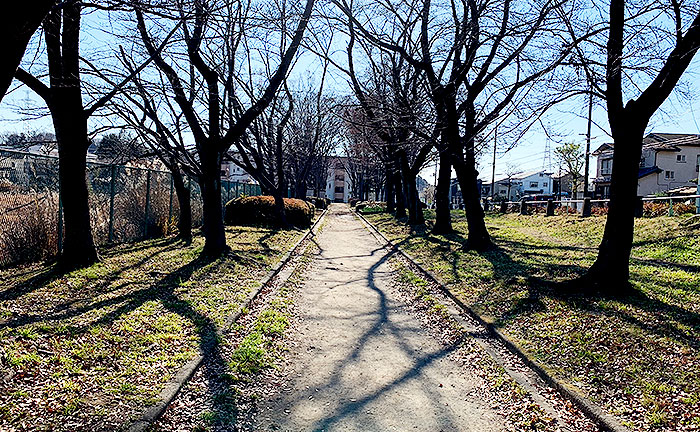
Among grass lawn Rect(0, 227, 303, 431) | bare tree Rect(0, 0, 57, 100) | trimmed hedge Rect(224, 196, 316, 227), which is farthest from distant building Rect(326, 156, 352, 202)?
bare tree Rect(0, 0, 57, 100)

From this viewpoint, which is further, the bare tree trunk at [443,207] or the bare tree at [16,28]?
the bare tree trunk at [443,207]

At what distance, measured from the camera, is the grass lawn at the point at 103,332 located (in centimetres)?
→ 361

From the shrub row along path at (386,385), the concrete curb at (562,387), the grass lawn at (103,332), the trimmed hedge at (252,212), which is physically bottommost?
the shrub row along path at (386,385)

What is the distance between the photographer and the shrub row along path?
3736 millimetres

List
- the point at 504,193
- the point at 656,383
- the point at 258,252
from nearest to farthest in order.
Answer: the point at 656,383, the point at 258,252, the point at 504,193

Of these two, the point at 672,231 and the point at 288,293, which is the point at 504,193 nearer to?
the point at 672,231

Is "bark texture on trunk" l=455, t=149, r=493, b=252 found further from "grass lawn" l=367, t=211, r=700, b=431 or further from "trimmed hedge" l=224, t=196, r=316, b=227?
"trimmed hedge" l=224, t=196, r=316, b=227

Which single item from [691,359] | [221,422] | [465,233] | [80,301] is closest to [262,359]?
[221,422]

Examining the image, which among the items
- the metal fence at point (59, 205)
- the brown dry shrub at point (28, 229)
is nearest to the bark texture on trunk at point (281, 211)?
the metal fence at point (59, 205)

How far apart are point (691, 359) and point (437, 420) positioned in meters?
2.66

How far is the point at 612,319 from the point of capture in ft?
19.0

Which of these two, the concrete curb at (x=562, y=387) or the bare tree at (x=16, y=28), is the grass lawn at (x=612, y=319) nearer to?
the concrete curb at (x=562, y=387)

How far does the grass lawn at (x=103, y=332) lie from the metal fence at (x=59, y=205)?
2.37 feet

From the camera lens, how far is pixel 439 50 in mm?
12875
